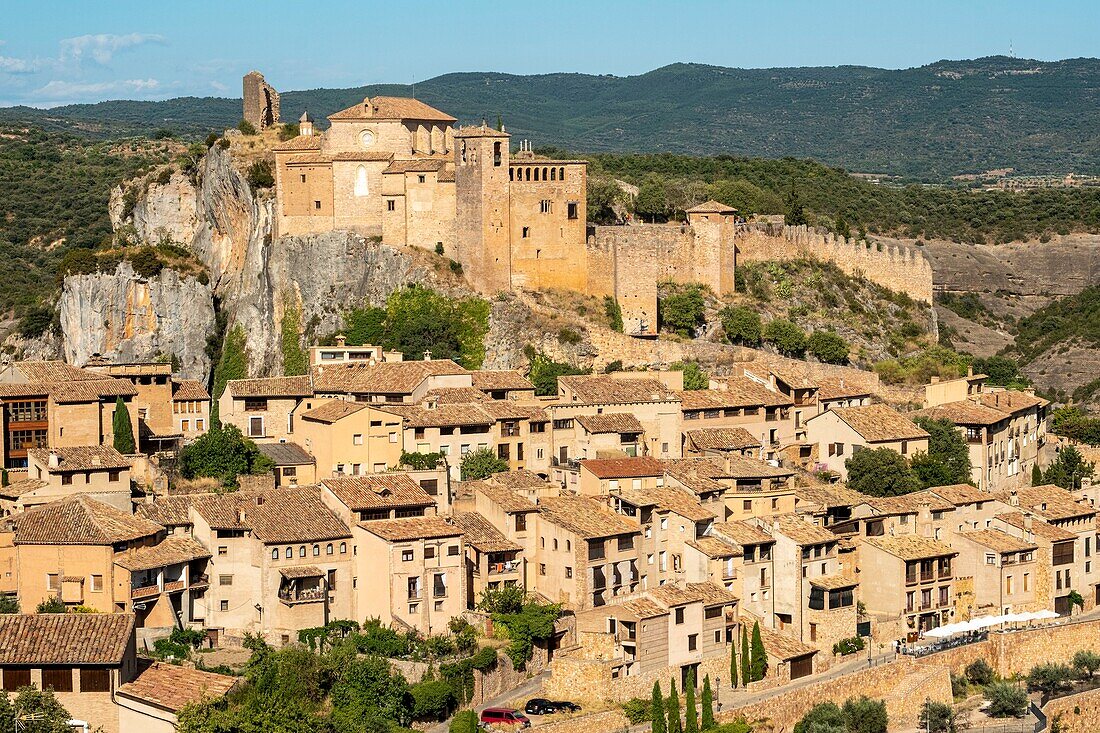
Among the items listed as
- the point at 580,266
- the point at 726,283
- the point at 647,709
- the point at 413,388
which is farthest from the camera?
the point at 726,283

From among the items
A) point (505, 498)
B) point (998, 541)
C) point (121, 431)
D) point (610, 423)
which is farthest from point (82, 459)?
point (998, 541)

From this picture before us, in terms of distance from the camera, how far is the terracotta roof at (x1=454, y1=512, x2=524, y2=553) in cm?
4456

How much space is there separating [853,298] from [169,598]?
36.4 m

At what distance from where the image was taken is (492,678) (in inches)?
1619

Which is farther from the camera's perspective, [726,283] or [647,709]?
[726,283]

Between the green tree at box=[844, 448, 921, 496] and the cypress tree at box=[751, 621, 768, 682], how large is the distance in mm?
10064

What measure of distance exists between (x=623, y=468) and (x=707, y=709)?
9828mm

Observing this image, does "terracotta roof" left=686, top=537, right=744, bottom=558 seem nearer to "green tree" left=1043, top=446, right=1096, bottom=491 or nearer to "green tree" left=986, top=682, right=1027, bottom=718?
"green tree" left=986, top=682, right=1027, bottom=718

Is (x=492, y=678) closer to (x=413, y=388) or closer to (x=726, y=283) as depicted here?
(x=413, y=388)

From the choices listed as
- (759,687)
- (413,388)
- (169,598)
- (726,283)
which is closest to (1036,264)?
(726,283)

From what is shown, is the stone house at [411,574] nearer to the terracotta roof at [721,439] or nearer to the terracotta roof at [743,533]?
the terracotta roof at [743,533]

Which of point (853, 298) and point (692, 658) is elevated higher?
point (853, 298)

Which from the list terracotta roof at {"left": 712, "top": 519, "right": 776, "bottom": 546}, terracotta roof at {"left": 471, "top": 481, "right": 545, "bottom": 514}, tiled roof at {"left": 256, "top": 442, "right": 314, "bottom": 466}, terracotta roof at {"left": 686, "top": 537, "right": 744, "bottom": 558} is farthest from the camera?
tiled roof at {"left": 256, "top": 442, "right": 314, "bottom": 466}

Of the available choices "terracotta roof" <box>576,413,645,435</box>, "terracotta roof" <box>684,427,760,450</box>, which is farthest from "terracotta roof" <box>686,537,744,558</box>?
"terracotta roof" <box>684,427,760,450</box>
